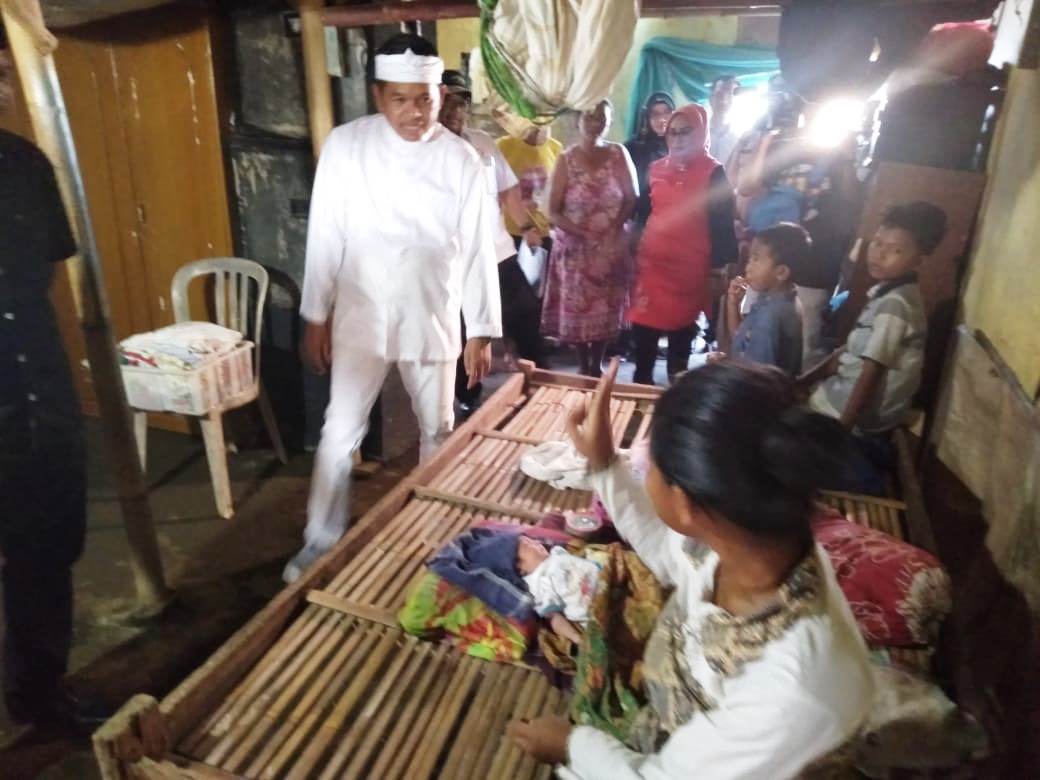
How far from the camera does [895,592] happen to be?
4.78 feet

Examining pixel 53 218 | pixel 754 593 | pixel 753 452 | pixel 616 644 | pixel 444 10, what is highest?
pixel 444 10

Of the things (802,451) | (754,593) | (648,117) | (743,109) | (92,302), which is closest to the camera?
(802,451)

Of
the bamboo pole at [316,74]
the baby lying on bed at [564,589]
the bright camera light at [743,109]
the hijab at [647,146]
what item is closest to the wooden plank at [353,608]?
the baby lying on bed at [564,589]

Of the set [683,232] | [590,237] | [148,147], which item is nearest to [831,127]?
[683,232]

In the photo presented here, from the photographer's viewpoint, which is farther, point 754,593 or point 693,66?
point 693,66

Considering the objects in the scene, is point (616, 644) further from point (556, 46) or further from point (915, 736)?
point (556, 46)

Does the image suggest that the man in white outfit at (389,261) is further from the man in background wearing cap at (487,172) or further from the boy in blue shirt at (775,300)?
the boy in blue shirt at (775,300)

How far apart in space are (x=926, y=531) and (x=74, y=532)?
2137 mm

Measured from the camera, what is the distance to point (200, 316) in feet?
10.8

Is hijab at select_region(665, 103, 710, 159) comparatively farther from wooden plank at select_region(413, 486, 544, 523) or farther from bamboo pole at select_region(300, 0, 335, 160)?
wooden plank at select_region(413, 486, 544, 523)

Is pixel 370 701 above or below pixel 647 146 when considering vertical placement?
below

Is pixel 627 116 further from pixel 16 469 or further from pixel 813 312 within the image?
pixel 16 469

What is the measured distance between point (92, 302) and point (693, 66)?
225 inches

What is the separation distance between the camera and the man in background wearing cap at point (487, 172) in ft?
10.1
